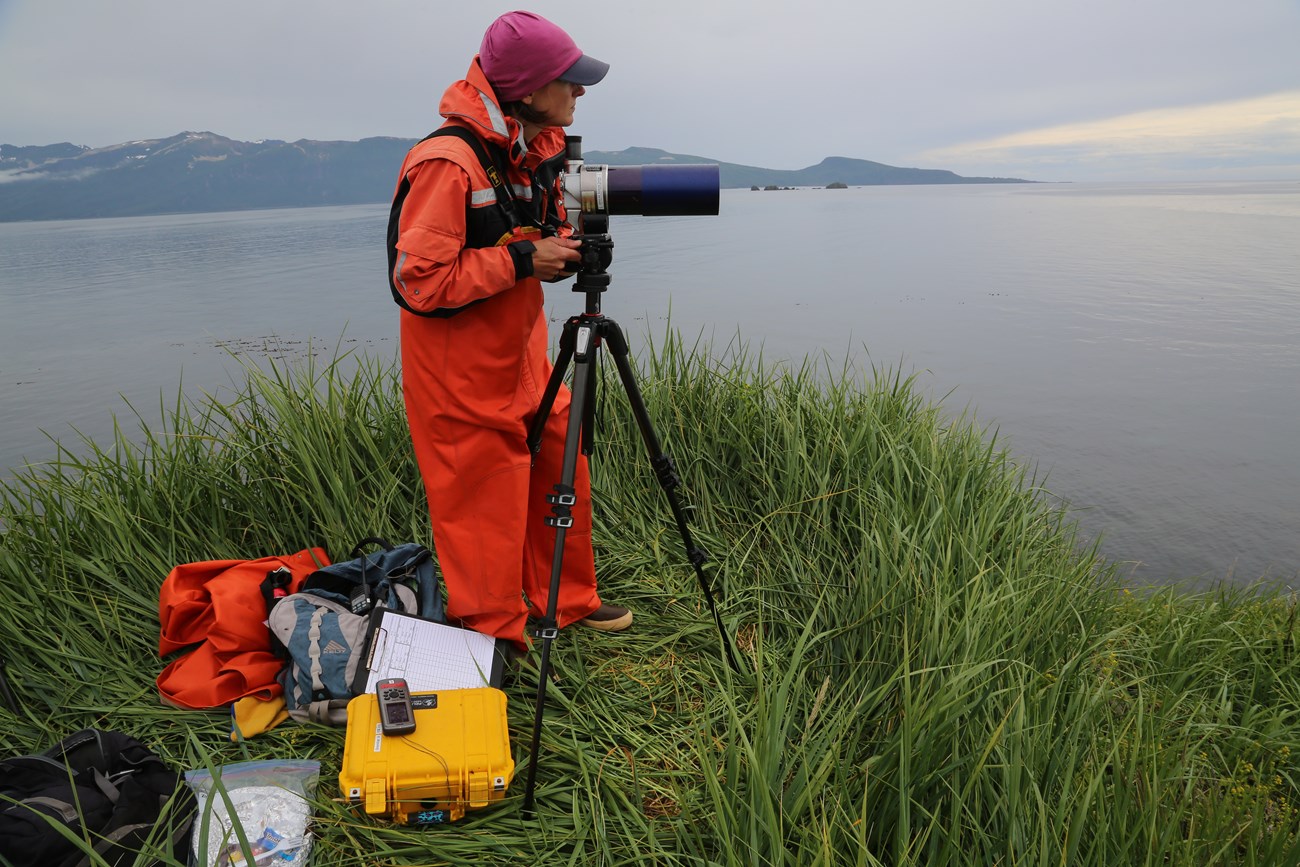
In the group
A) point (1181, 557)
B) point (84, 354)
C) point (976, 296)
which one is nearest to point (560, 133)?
point (1181, 557)

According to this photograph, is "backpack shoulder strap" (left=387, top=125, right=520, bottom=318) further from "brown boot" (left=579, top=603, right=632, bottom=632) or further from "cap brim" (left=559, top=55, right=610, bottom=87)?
"brown boot" (left=579, top=603, right=632, bottom=632)

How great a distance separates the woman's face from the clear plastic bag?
75.9 inches

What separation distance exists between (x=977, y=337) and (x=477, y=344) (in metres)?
15.1

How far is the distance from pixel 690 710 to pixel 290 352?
919cm

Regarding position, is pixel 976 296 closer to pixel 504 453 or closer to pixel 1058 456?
pixel 1058 456

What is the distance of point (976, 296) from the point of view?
19.8 m

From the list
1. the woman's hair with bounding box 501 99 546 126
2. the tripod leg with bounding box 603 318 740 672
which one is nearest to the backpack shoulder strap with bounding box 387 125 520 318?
the woman's hair with bounding box 501 99 546 126

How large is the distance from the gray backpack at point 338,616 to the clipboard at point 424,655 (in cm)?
4

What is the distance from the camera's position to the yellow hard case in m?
2.07

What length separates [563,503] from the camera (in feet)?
7.16

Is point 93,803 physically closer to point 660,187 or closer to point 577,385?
point 577,385

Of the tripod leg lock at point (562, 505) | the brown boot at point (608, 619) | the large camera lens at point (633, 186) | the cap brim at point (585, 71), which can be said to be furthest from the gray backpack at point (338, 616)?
the cap brim at point (585, 71)

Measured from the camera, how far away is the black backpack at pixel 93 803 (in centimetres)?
178

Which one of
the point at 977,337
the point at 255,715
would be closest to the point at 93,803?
the point at 255,715
